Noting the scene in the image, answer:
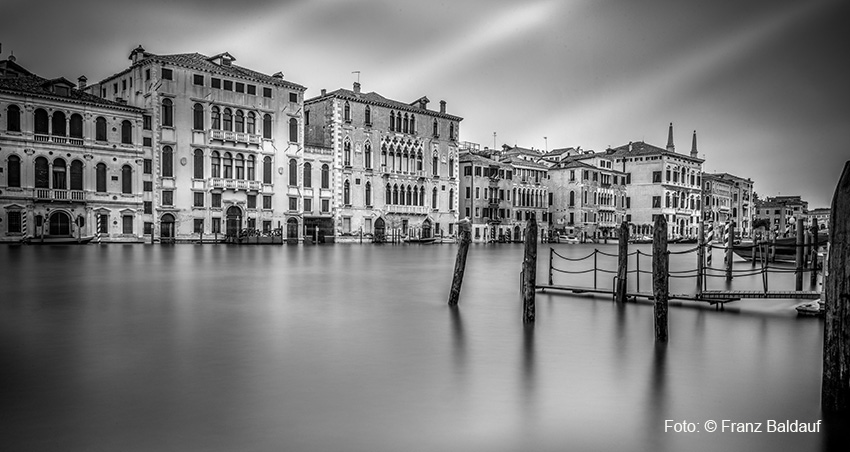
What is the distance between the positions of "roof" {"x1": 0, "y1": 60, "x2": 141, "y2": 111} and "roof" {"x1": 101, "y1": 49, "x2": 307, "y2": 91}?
3.48 meters

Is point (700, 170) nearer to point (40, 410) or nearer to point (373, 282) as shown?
point (373, 282)

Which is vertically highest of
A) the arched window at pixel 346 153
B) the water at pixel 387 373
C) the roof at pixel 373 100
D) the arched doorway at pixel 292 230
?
the roof at pixel 373 100

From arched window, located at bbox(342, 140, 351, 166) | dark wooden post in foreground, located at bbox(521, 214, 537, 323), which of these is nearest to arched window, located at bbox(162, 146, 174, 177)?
arched window, located at bbox(342, 140, 351, 166)

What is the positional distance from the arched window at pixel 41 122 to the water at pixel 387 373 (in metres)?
24.7

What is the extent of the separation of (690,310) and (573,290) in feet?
8.60

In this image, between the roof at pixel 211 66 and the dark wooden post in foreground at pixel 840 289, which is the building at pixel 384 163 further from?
the dark wooden post in foreground at pixel 840 289

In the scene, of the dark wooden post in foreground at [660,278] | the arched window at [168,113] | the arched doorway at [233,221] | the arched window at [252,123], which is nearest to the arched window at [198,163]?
the arched window at [168,113]

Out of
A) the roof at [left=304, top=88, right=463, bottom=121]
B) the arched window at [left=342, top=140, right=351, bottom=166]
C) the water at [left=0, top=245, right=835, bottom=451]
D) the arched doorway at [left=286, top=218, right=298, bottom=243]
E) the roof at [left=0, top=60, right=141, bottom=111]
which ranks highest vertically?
the roof at [left=304, top=88, right=463, bottom=121]

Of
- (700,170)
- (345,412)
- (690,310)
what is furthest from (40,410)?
(700,170)

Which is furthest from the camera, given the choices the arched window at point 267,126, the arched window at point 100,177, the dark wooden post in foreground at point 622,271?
the arched window at point 267,126

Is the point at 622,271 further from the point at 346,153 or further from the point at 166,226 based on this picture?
the point at 346,153

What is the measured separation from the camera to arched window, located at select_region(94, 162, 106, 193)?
34000mm

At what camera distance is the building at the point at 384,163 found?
43.7 metres

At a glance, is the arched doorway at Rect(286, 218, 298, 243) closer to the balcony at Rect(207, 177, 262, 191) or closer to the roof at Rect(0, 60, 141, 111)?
the balcony at Rect(207, 177, 262, 191)
